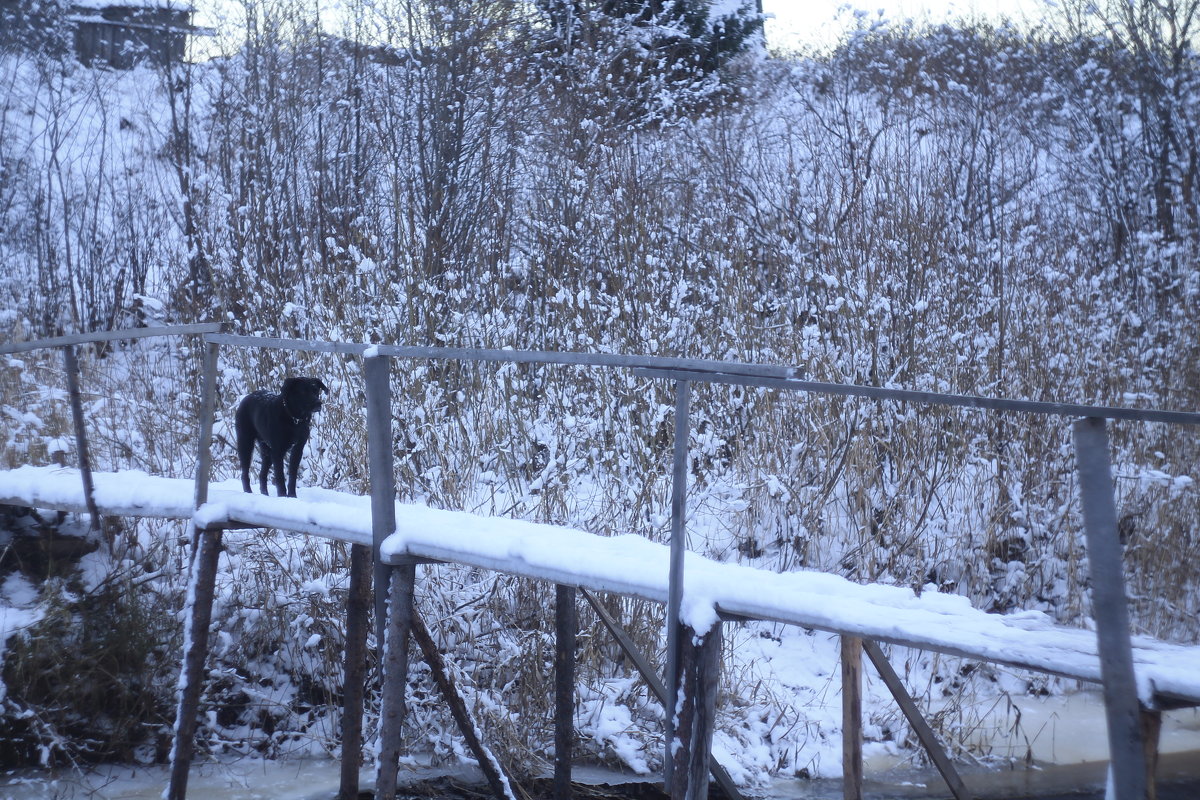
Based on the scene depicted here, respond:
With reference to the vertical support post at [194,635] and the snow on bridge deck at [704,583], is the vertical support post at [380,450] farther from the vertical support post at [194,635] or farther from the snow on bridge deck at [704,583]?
the vertical support post at [194,635]

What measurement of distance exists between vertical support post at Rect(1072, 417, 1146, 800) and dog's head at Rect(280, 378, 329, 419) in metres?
3.28

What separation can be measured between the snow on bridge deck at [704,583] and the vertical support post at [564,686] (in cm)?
81

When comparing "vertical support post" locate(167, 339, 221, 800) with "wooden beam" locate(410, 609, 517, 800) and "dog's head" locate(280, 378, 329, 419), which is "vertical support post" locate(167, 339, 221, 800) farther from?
"wooden beam" locate(410, 609, 517, 800)

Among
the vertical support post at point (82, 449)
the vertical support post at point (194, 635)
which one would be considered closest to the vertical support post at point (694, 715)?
the vertical support post at point (194, 635)

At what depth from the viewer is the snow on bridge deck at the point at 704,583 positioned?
9.68ft

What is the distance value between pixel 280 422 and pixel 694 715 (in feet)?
7.96

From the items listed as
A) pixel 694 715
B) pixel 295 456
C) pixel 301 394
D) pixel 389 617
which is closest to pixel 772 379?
pixel 694 715

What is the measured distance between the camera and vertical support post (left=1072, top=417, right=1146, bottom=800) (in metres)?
2.56

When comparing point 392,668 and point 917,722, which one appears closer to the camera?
point 392,668

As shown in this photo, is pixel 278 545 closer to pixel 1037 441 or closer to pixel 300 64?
pixel 1037 441

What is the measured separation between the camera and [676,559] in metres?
3.51

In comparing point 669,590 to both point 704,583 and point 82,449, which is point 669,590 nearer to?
point 704,583

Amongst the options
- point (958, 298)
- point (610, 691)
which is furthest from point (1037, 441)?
point (610, 691)

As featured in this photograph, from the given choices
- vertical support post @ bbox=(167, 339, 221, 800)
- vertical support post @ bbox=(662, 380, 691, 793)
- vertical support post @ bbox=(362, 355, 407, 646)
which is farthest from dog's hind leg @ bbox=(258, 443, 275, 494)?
vertical support post @ bbox=(662, 380, 691, 793)
